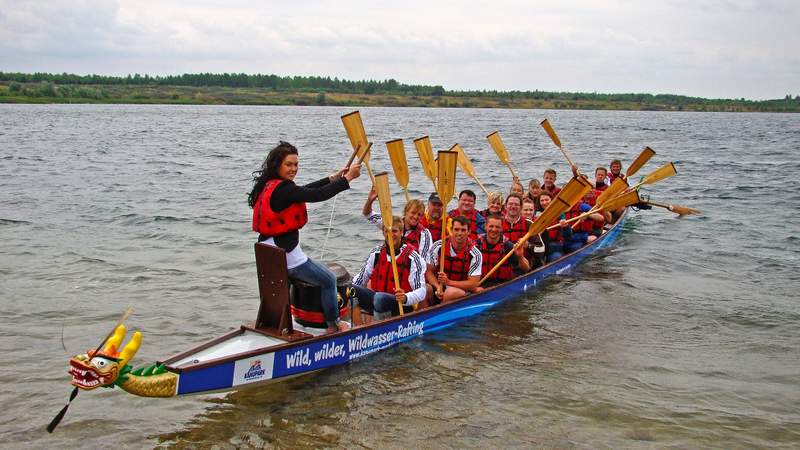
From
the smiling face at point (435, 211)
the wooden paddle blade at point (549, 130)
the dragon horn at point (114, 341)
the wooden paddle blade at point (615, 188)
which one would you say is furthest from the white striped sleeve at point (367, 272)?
the wooden paddle blade at point (549, 130)

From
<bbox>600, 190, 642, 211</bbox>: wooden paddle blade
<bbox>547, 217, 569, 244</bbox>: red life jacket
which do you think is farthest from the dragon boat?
<bbox>600, 190, 642, 211</bbox>: wooden paddle blade

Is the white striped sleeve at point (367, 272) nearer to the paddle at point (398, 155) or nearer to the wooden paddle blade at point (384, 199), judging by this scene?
the wooden paddle blade at point (384, 199)

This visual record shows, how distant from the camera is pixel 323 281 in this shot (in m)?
6.27

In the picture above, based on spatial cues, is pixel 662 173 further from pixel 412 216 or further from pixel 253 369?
pixel 253 369

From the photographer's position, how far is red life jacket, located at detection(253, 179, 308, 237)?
5.71m

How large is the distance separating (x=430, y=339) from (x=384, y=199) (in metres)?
1.70

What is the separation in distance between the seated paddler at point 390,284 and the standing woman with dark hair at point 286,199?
1344 mm

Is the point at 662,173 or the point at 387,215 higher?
the point at 662,173

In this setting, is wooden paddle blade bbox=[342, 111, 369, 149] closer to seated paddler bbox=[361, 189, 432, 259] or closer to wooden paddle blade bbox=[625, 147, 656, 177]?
seated paddler bbox=[361, 189, 432, 259]

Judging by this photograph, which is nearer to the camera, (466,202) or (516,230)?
(466,202)

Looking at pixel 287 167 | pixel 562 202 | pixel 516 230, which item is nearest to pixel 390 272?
pixel 287 167

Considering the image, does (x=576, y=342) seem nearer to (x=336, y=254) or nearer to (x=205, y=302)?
(x=205, y=302)

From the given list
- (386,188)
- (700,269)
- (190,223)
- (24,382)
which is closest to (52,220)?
(190,223)

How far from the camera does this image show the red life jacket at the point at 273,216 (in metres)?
5.71
